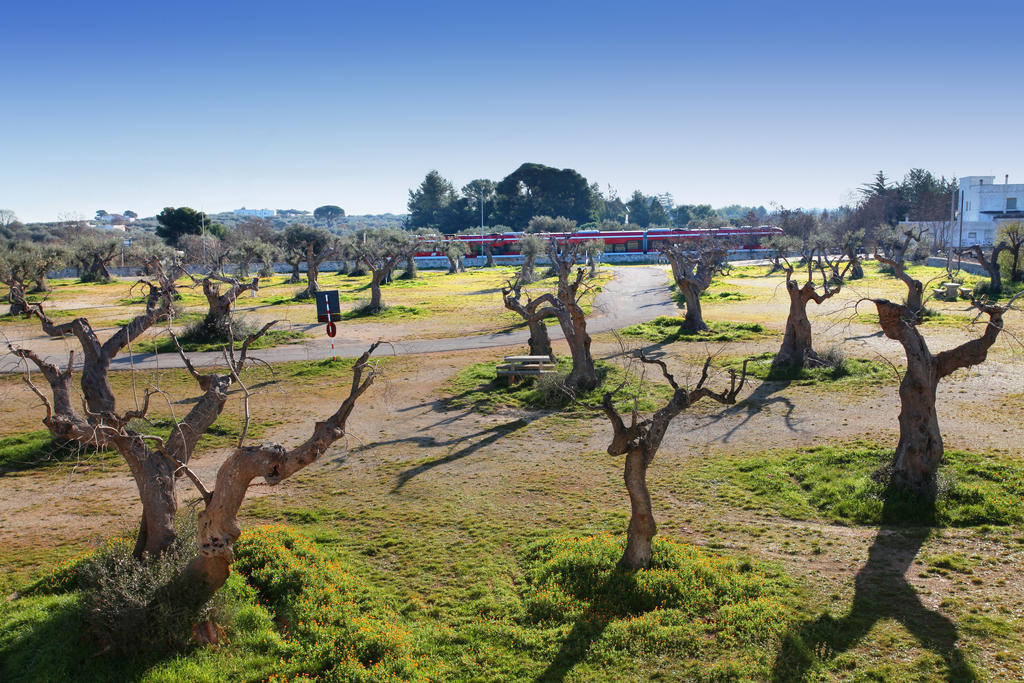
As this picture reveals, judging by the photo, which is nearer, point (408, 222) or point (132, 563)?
point (132, 563)

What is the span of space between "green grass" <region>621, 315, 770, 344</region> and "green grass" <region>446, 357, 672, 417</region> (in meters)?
6.97

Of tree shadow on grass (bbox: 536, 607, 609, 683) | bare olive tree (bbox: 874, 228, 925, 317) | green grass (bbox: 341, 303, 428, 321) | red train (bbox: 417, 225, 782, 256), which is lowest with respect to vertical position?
tree shadow on grass (bbox: 536, 607, 609, 683)

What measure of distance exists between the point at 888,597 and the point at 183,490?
1178 centimetres

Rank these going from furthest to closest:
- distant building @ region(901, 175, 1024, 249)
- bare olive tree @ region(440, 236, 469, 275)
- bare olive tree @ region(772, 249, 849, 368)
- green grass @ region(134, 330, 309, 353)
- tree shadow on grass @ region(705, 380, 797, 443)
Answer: distant building @ region(901, 175, 1024, 249), bare olive tree @ region(440, 236, 469, 275), green grass @ region(134, 330, 309, 353), bare olive tree @ region(772, 249, 849, 368), tree shadow on grass @ region(705, 380, 797, 443)

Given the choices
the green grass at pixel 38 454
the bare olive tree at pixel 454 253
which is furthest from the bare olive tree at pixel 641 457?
the bare olive tree at pixel 454 253

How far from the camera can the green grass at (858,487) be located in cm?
1085

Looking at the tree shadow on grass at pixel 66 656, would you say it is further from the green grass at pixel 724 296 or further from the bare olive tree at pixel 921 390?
the green grass at pixel 724 296

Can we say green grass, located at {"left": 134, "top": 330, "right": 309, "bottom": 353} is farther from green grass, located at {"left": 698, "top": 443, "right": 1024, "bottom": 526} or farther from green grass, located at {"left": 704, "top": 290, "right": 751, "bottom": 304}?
green grass, located at {"left": 704, "top": 290, "right": 751, "bottom": 304}

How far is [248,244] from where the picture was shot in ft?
205

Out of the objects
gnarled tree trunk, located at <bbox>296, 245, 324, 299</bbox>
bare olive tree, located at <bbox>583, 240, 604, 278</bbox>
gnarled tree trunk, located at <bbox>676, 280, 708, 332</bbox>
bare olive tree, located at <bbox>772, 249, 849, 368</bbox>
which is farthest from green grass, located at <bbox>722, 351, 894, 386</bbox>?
bare olive tree, located at <bbox>583, 240, 604, 278</bbox>

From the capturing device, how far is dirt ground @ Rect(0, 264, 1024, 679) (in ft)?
31.7

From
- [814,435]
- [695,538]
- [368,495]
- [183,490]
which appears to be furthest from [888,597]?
[183,490]

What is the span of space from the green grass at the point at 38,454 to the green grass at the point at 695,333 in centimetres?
1913

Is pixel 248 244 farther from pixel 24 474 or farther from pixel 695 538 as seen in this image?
pixel 695 538
